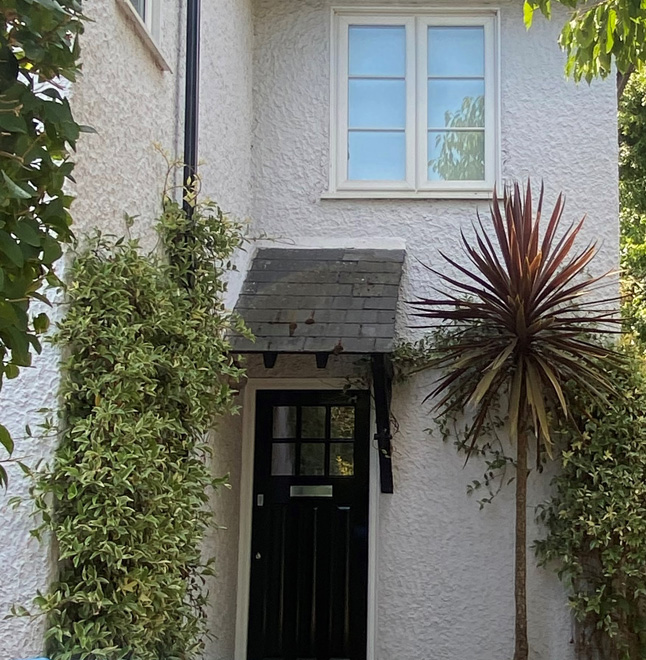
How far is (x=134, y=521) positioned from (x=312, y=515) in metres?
3.41

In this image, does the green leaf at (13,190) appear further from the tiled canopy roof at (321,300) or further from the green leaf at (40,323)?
the tiled canopy roof at (321,300)

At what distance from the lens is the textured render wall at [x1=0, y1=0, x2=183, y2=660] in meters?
3.21

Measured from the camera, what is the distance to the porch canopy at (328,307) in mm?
5625

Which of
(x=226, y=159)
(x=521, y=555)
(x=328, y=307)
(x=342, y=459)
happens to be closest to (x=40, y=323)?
(x=328, y=307)

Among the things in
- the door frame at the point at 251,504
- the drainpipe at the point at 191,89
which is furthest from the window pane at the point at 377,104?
the door frame at the point at 251,504

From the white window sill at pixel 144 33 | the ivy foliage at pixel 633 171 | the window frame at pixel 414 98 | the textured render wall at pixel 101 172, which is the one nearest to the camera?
the textured render wall at pixel 101 172

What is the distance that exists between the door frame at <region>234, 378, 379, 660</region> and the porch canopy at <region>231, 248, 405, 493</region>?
255 mm

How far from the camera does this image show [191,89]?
5098 millimetres

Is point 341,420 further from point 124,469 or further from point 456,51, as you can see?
point 124,469

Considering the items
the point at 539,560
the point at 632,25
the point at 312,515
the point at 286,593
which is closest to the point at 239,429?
the point at 312,515

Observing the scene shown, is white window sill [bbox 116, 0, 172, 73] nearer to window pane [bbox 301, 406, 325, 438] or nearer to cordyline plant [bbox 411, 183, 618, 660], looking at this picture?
cordyline plant [bbox 411, 183, 618, 660]

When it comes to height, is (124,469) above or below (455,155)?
below

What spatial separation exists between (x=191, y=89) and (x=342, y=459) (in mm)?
3141

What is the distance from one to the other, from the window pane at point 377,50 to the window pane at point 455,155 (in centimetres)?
67
